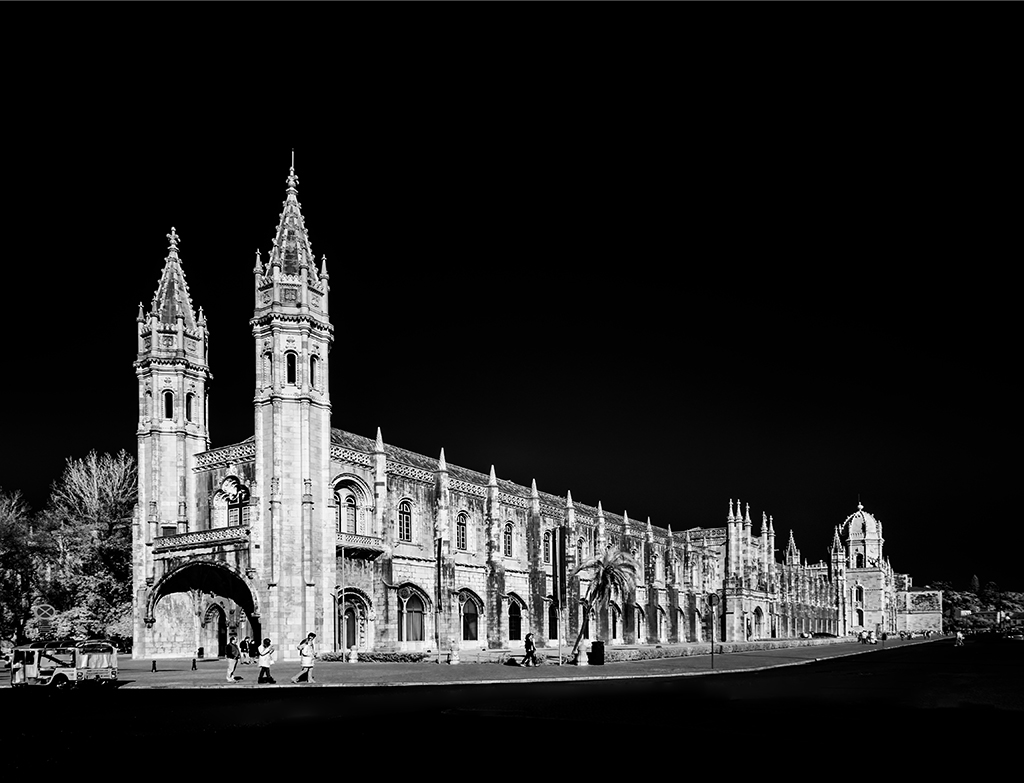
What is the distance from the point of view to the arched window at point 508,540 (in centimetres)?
6272

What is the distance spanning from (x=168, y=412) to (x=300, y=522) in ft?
37.9

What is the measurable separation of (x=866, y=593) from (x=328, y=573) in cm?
12496

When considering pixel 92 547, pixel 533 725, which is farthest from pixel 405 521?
pixel 533 725

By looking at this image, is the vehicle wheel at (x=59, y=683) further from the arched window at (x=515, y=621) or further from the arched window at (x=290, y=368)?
the arched window at (x=515, y=621)

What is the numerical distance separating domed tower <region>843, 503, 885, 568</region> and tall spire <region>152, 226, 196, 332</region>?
449ft

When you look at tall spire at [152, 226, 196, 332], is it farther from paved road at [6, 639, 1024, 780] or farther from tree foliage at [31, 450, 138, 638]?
paved road at [6, 639, 1024, 780]

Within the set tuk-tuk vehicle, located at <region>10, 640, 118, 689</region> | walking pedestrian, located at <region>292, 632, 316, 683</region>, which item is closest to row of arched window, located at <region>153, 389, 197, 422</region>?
tuk-tuk vehicle, located at <region>10, 640, 118, 689</region>

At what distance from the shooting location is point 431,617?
53625mm

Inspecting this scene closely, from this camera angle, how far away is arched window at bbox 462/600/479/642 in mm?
56844

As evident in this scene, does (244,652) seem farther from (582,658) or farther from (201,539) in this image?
(582,658)

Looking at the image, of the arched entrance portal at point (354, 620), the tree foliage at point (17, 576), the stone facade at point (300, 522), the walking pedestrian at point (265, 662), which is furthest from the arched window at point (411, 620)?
the walking pedestrian at point (265, 662)

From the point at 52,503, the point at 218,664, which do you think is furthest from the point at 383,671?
the point at 52,503

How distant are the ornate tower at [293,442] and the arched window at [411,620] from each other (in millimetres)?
5359

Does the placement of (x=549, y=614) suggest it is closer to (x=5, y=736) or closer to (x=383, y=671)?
(x=383, y=671)
